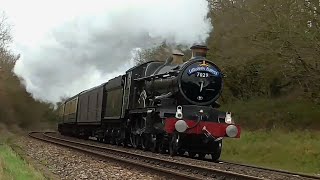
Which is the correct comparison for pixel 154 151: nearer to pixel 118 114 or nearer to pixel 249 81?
pixel 118 114

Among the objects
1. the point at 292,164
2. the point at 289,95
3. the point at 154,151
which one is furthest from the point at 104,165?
the point at 289,95

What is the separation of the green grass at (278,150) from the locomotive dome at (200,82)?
291 cm

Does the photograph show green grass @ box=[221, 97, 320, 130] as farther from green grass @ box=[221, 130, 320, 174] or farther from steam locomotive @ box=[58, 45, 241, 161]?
steam locomotive @ box=[58, 45, 241, 161]

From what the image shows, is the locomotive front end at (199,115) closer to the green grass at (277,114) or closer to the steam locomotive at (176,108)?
the steam locomotive at (176,108)

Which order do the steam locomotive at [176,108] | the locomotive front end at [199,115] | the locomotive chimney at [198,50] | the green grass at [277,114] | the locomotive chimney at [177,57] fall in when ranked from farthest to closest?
the green grass at [277,114] → the locomotive chimney at [177,57] → the locomotive chimney at [198,50] → the steam locomotive at [176,108] → the locomotive front end at [199,115]

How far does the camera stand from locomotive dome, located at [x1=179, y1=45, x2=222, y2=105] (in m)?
14.3

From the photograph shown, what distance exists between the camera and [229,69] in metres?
26.7

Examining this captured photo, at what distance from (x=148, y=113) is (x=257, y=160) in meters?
4.17

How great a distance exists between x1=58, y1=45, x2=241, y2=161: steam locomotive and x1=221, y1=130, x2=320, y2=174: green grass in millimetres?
2039

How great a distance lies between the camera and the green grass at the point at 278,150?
47.5ft

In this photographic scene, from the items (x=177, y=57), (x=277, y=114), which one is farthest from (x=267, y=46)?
(x=177, y=57)

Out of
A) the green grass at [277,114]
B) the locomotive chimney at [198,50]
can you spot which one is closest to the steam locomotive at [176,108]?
the locomotive chimney at [198,50]

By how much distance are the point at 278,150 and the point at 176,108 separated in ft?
14.9

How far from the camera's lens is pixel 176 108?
1385 cm
